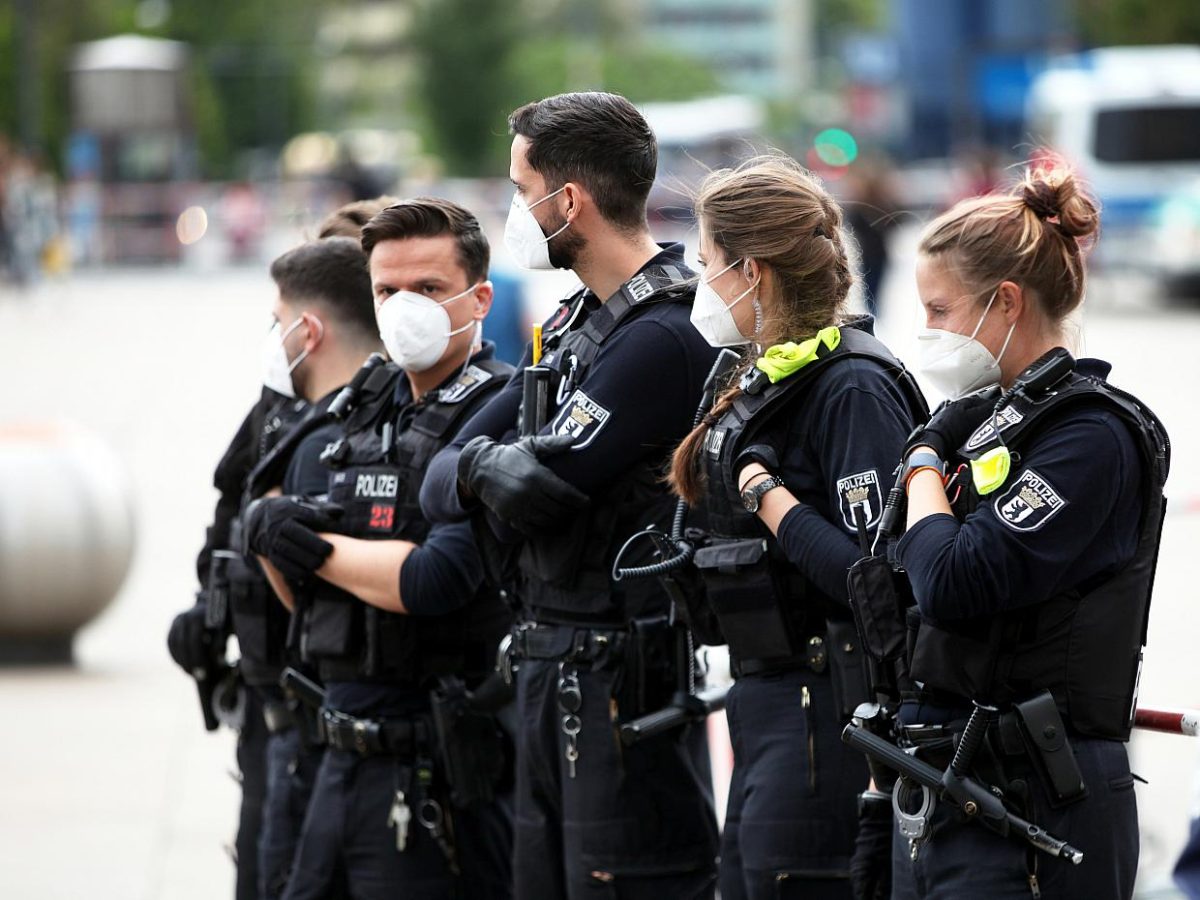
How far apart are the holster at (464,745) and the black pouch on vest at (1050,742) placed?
152 cm

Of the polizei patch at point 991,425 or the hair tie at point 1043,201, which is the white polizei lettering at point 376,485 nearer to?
the polizei patch at point 991,425

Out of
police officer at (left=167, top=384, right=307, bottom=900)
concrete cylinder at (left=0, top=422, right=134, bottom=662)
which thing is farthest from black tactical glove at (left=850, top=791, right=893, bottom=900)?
concrete cylinder at (left=0, top=422, right=134, bottom=662)

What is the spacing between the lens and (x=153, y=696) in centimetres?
853

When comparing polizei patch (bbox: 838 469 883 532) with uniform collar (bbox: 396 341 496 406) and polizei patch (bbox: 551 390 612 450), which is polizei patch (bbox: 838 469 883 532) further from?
uniform collar (bbox: 396 341 496 406)

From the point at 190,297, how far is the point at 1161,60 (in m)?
15.5

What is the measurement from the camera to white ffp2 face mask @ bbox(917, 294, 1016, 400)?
3.22 m

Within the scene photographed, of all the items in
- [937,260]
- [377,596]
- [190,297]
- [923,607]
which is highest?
[937,260]

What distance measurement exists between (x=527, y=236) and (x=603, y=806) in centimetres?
118

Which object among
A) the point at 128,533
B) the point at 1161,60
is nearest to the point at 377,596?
the point at 128,533

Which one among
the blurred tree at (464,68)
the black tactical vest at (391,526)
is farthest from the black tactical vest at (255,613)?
the blurred tree at (464,68)

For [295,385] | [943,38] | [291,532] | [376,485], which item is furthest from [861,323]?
[943,38]

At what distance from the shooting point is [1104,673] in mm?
3035

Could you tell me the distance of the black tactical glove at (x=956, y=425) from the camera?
3201 millimetres

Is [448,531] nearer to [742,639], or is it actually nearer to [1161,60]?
[742,639]
